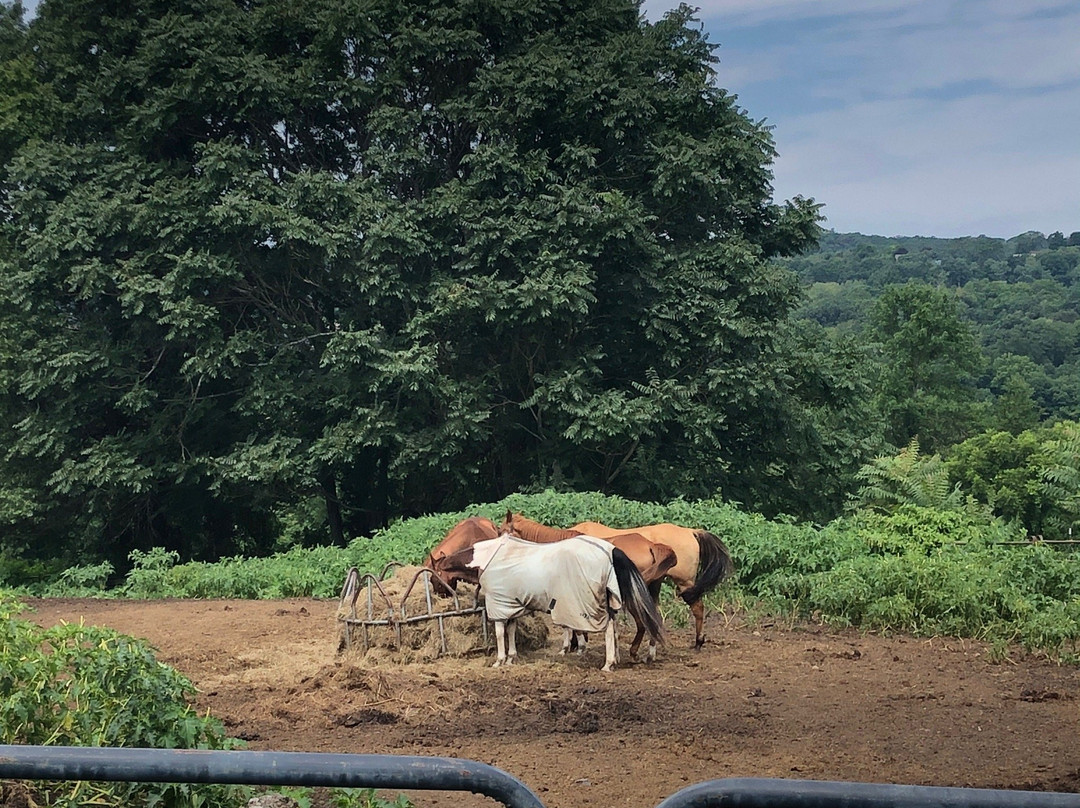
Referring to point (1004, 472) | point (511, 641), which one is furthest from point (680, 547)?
point (1004, 472)

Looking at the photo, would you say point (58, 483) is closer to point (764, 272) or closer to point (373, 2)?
point (373, 2)

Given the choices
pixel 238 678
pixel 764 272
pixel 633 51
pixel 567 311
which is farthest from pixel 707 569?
pixel 633 51

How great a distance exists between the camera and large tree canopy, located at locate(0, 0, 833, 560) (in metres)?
17.8

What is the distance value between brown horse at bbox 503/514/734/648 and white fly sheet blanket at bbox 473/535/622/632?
1081mm

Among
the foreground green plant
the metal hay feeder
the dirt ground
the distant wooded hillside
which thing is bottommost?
the dirt ground

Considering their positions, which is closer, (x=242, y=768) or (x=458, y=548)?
(x=242, y=768)

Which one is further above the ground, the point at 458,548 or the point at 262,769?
the point at 262,769

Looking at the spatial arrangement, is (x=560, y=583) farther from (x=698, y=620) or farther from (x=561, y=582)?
(x=698, y=620)

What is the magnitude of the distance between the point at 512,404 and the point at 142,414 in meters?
6.70

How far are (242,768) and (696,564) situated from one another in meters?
8.04

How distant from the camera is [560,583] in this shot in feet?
27.2

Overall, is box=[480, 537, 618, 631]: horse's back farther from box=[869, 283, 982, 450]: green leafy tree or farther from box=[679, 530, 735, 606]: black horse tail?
box=[869, 283, 982, 450]: green leafy tree

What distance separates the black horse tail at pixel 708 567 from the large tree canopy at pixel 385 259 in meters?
7.74

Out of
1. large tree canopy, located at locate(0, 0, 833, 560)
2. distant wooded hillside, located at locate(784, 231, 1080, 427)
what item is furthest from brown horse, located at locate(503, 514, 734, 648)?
distant wooded hillside, located at locate(784, 231, 1080, 427)
